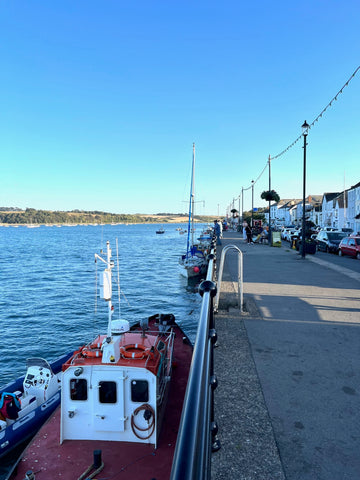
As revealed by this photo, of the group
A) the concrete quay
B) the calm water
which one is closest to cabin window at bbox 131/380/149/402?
the concrete quay

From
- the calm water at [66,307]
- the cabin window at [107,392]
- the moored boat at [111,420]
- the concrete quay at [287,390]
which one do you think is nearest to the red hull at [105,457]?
the moored boat at [111,420]

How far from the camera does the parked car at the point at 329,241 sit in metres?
27.7

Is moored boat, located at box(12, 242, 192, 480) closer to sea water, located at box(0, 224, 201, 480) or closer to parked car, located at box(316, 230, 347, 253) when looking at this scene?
sea water, located at box(0, 224, 201, 480)

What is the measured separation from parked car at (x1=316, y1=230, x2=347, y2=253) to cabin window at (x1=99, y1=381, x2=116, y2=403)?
79.6 feet

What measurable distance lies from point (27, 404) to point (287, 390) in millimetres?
10304

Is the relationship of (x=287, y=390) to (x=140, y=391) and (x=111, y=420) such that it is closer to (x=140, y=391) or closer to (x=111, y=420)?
(x=140, y=391)

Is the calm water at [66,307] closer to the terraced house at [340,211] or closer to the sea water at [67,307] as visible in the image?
the sea water at [67,307]

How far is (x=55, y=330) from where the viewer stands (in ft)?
71.1

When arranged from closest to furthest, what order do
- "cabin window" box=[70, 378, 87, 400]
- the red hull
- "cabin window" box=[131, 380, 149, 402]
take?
the red hull → "cabin window" box=[131, 380, 149, 402] → "cabin window" box=[70, 378, 87, 400]

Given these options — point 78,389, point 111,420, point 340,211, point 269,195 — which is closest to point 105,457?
point 111,420

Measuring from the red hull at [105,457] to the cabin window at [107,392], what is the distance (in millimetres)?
1016

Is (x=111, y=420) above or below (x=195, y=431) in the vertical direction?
below

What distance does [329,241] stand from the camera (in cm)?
2877

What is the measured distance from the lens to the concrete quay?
2.85m
